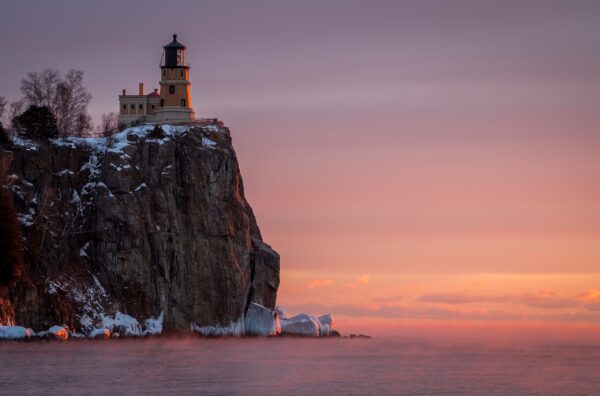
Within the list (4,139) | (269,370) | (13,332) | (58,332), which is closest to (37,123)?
(4,139)

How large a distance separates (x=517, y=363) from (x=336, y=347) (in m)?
35.0

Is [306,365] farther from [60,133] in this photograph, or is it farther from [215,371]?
[60,133]

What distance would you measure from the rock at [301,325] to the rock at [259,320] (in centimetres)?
714

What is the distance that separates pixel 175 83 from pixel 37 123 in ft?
71.4

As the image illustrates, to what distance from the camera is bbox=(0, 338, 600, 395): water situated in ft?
339

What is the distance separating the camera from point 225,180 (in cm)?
17988

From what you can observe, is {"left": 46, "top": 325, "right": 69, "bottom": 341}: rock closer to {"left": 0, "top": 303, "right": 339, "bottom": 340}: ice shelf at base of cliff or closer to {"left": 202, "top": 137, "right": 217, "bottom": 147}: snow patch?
{"left": 0, "top": 303, "right": 339, "bottom": 340}: ice shelf at base of cliff

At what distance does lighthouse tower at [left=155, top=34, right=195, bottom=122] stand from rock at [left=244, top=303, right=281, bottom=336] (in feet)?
95.8

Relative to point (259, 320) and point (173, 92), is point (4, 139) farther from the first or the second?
point (259, 320)

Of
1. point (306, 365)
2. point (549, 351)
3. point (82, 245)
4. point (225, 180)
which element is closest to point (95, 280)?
point (82, 245)

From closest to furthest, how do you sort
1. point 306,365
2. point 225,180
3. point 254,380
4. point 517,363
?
point 254,380
point 306,365
point 517,363
point 225,180

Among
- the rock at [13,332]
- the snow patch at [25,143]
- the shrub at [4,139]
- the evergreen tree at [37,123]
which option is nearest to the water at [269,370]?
the rock at [13,332]

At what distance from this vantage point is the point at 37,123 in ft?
583

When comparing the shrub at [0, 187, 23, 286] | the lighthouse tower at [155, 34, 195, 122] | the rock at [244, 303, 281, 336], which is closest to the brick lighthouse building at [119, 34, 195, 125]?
the lighthouse tower at [155, 34, 195, 122]
